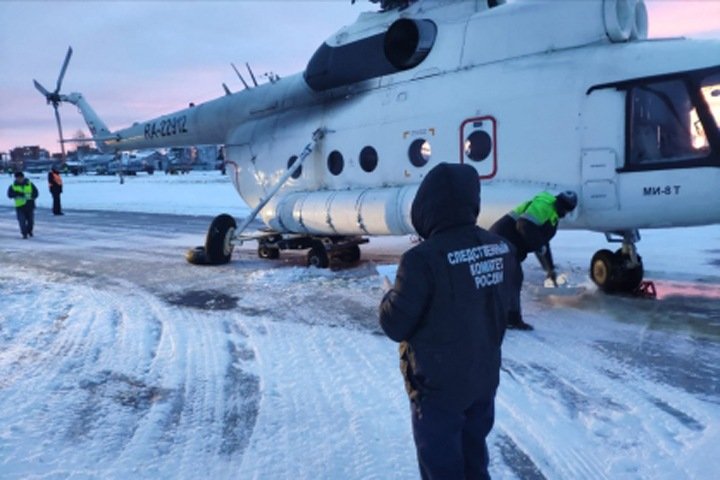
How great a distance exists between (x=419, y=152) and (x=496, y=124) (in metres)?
1.18

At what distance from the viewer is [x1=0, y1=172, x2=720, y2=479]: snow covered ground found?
3.36 m

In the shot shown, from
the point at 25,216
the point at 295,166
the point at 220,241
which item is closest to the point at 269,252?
the point at 220,241

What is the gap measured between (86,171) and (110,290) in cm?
7973

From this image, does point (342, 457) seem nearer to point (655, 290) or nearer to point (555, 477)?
point (555, 477)

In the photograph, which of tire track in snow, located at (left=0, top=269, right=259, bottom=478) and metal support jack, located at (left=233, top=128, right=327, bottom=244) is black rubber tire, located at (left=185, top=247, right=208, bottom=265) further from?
tire track in snow, located at (left=0, top=269, right=259, bottom=478)

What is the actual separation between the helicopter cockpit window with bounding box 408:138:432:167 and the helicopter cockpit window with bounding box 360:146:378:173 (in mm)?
657

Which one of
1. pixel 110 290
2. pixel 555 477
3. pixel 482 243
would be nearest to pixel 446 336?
pixel 482 243

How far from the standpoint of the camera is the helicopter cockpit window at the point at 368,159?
8.20 metres

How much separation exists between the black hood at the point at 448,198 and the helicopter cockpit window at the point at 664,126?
4.37 m

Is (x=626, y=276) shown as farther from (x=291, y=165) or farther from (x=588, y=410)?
(x=291, y=165)

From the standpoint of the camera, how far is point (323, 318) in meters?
6.43

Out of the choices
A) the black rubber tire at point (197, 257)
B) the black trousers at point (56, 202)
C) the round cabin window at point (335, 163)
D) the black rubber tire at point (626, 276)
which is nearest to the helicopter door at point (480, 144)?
the black rubber tire at point (626, 276)

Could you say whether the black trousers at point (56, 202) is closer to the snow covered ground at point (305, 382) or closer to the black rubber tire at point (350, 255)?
the snow covered ground at point (305, 382)

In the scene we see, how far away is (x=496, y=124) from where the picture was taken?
682cm
